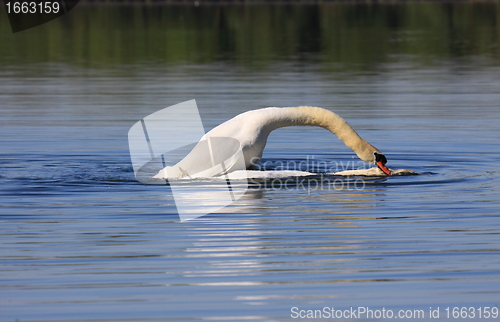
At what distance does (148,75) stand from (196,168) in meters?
21.4

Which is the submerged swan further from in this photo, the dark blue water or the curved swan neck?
the dark blue water

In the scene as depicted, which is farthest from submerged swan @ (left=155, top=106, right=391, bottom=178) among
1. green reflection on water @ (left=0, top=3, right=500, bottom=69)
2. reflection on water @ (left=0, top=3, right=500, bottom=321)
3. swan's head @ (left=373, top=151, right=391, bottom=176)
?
green reflection on water @ (left=0, top=3, right=500, bottom=69)

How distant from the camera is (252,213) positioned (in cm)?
1148

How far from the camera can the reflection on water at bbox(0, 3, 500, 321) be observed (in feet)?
26.7

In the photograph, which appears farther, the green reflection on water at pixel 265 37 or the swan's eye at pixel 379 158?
the green reflection on water at pixel 265 37

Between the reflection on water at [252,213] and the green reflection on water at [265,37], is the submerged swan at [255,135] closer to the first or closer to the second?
the reflection on water at [252,213]

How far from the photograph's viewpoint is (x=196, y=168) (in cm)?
1387

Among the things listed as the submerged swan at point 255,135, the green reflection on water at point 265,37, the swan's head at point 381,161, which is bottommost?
the green reflection on water at point 265,37

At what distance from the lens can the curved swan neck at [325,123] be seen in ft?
46.3

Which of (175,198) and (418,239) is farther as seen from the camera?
(175,198)

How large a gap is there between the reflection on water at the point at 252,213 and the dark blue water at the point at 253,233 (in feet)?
0.09

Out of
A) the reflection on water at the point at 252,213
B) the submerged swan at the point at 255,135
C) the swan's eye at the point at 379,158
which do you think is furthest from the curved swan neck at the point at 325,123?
the reflection on water at the point at 252,213

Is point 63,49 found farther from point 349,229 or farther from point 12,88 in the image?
point 349,229

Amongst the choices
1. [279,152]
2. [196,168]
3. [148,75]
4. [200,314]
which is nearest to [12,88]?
[148,75]
